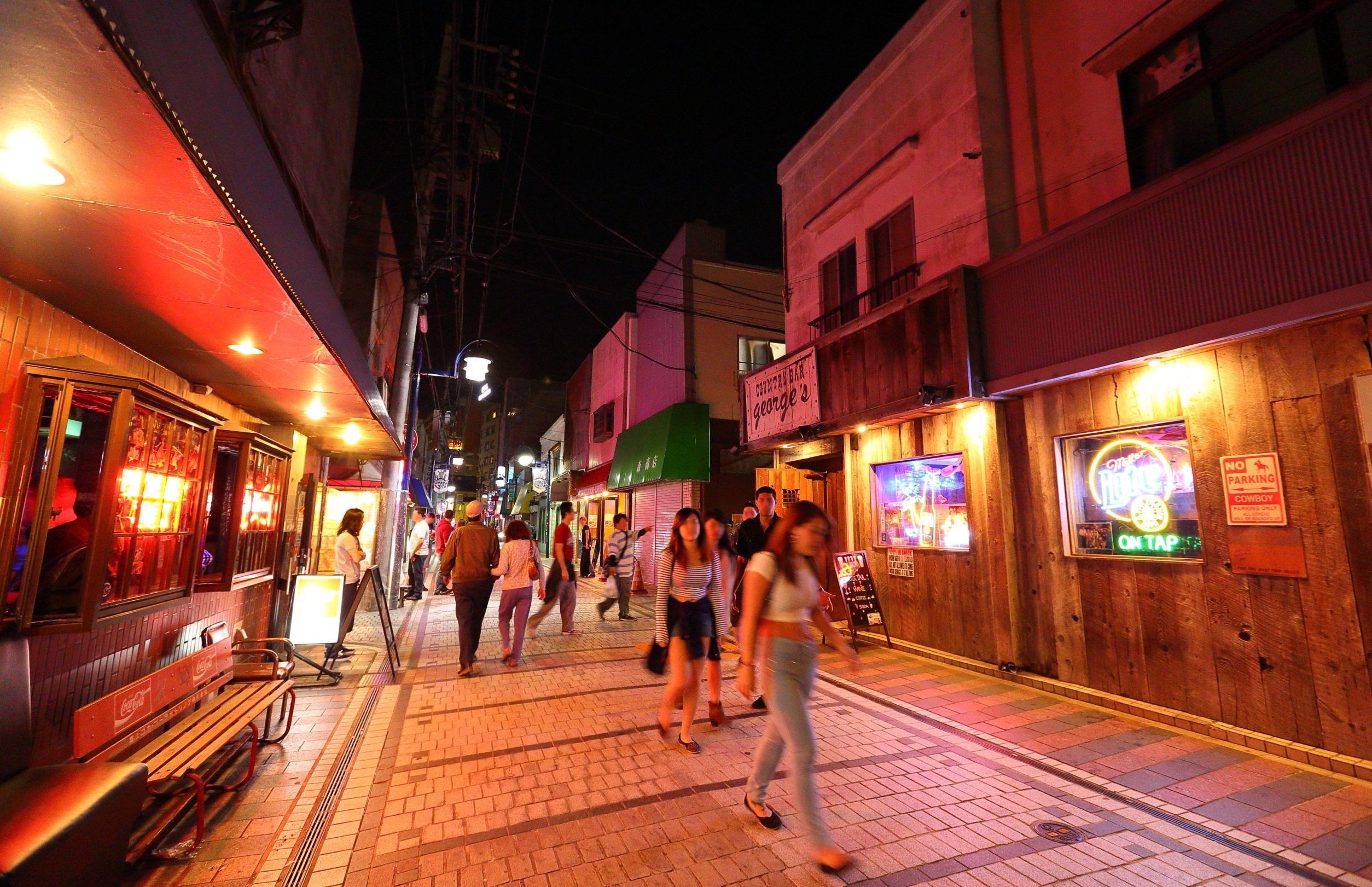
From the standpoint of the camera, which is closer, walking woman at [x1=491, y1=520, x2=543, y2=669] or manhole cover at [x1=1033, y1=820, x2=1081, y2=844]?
manhole cover at [x1=1033, y1=820, x2=1081, y2=844]

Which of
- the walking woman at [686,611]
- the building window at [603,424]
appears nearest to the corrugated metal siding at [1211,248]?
the walking woman at [686,611]

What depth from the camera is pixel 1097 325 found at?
19.1ft

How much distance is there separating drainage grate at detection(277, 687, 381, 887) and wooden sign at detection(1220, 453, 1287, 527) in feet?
23.4

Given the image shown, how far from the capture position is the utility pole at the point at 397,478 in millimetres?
11758

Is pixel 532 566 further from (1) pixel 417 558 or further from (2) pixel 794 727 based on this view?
(1) pixel 417 558

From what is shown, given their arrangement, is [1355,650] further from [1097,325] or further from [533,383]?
[533,383]

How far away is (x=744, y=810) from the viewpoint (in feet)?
12.5

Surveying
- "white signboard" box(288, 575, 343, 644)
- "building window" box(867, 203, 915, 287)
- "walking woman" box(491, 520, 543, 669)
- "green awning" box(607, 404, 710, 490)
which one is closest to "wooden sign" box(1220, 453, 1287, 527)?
"building window" box(867, 203, 915, 287)

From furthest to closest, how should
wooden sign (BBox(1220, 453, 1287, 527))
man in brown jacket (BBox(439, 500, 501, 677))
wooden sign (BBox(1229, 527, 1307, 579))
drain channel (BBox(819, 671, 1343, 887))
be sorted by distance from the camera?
1. man in brown jacket (BBox(439, 500, 501, 677))
2. wooden sign (BBox(1220, 453, 1287, 527))
3. wooden sign (BBox(1229, 527, 1307, 579))
4. drain channel (BBox(819, 671, 1343, 887))

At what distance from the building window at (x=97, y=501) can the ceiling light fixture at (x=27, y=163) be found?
5.06 ft

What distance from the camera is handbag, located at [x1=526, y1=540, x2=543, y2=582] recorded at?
801 cm

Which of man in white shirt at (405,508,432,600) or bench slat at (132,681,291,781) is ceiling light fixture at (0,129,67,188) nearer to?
bench slat at (132,681,291,781)

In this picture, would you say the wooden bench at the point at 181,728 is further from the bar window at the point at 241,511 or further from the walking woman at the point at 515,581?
the walking woman at the point at 515,581

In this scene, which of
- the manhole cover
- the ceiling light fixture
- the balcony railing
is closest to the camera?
the ceiling light fixture
